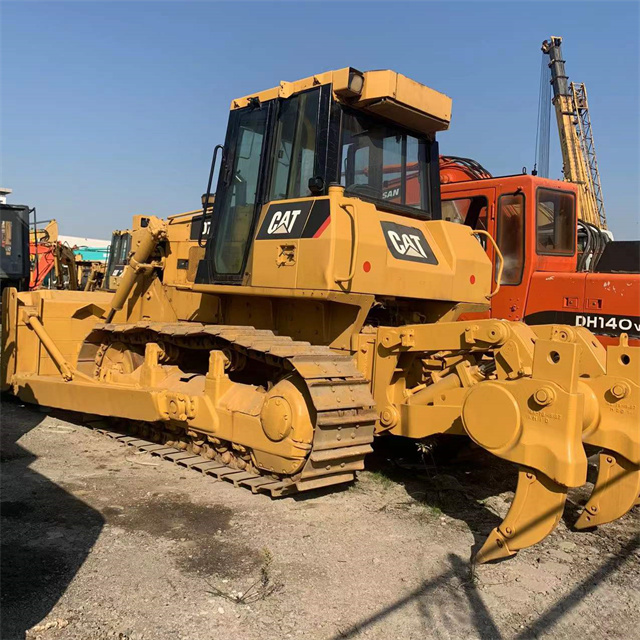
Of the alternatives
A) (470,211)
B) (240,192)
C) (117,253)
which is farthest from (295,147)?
(117,253)

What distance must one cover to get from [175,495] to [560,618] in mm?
2719

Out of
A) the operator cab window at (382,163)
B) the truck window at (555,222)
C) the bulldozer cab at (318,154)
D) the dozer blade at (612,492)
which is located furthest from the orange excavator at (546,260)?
the dozer blade at (612,492)

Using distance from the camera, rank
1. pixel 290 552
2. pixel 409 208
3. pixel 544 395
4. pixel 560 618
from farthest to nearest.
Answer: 1. pixel 409 208
2. pixel 290 552
3. pixel 544 395
4. pixel 560 618

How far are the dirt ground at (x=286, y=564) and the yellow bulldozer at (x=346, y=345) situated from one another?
0.88ft

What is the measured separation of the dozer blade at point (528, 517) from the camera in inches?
139

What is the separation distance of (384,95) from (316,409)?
96.3 inches

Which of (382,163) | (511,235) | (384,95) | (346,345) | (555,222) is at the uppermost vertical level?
(384,95)

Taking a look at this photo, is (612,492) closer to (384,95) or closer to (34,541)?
(384,95)

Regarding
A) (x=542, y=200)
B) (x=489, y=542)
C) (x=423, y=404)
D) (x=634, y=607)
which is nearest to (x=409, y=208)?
(x=423, y=404)

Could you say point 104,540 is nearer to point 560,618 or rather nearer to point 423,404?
point 423,404

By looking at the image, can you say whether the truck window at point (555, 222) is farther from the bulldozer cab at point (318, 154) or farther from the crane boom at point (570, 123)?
the crane boom at point (570, 123)

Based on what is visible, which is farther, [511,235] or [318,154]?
[511,235]

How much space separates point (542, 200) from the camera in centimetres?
700

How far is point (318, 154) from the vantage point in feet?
16.0
